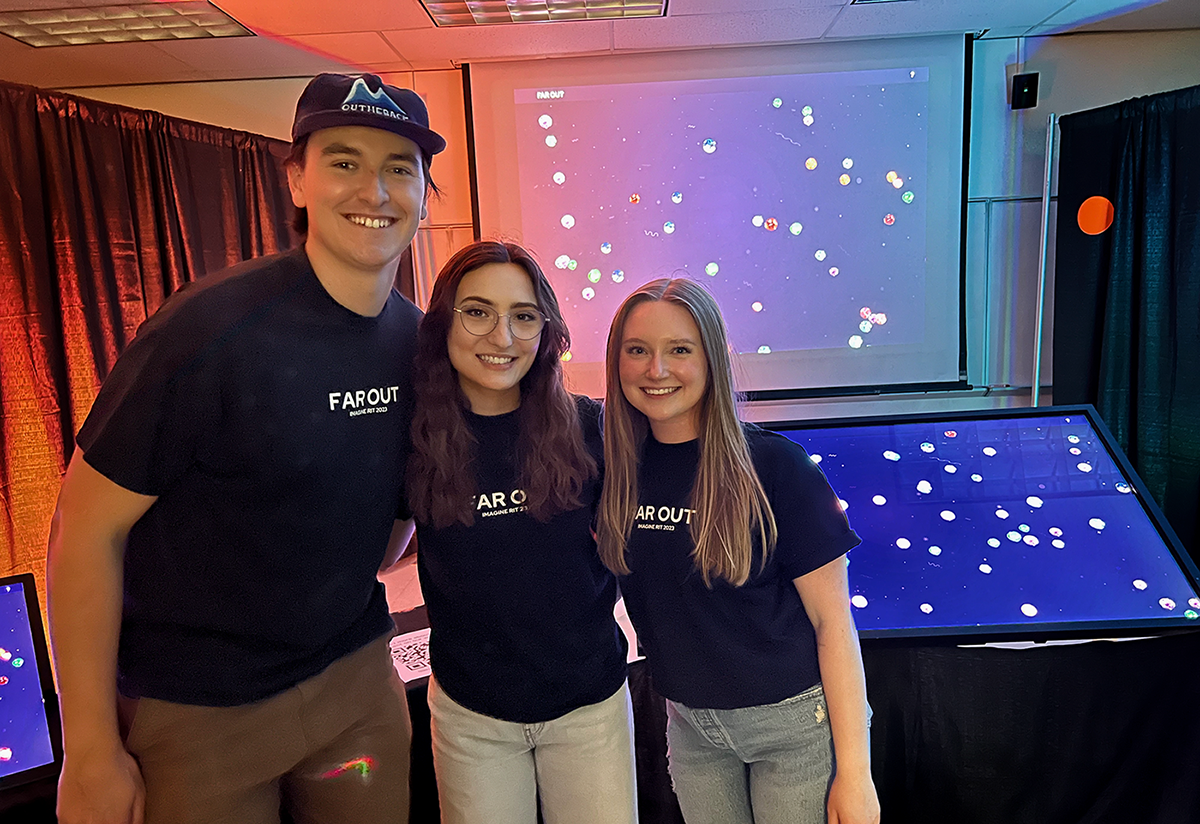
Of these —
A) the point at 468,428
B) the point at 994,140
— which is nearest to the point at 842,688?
the point at 468,428

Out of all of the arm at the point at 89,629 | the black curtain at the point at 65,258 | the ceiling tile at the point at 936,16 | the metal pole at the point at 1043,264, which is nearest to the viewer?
the arm at the point at 89,629

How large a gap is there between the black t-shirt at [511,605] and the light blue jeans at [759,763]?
21 cm

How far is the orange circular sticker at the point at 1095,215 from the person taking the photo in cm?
295

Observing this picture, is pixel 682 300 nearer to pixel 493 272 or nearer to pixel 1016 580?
pixel 493 272

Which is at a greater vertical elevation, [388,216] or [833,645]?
[388,216]

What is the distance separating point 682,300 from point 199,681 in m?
1.01

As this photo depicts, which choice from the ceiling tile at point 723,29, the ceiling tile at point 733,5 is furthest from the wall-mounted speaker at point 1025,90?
the ceiling tile at point 733,5

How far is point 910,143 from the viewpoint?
3092 mm

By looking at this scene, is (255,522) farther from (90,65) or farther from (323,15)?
(90,65)

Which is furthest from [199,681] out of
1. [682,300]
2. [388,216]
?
[682,300]

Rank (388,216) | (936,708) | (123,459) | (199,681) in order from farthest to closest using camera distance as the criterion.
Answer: (936,708) → (388,216) → (199,681) → (123,459)

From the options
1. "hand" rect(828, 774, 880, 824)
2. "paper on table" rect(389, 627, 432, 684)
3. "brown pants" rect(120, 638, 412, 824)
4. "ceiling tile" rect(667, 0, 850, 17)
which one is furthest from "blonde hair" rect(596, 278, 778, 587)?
"ceiling tile" rect(667, 0, 850, 17)

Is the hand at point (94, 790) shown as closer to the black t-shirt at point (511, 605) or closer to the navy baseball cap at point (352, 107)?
the black t-shirt at point (511, 605)

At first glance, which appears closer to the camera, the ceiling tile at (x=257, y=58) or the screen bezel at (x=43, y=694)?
the screen bezel at (x=43, y=694)
